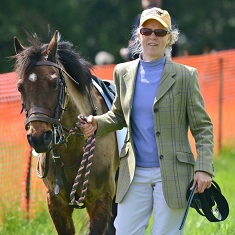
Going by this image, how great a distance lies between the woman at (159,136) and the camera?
5336 mm

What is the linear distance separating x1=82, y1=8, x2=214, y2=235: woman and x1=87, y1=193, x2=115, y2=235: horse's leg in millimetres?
1063

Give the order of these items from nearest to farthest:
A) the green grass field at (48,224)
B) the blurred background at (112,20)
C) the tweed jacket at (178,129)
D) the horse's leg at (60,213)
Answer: the tweed jacket at (178,129) → the horse's leg at (60,213) → the green grass field at (48,224) → the blurred background at (112,20)

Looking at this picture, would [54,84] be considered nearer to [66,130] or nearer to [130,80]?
[66,130]

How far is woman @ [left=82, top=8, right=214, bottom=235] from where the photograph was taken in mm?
5336

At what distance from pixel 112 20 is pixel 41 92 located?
40810 millimetres

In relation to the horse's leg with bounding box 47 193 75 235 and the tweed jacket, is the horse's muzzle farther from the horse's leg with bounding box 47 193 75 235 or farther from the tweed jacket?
the horse's leg with bounding box 47 193 75 235

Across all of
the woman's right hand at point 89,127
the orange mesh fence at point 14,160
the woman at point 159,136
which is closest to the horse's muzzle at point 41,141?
the woman's right hand at point 89,127

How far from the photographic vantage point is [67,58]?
6617mm

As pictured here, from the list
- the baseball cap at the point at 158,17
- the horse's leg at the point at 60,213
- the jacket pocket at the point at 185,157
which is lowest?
the horse's leg at the point at 60,213

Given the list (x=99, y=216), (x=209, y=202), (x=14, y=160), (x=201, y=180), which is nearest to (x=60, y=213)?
(x=99, y=216)

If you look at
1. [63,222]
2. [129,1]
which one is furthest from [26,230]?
[129,1]

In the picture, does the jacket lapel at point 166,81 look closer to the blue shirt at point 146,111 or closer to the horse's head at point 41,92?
the blue shirt at point 146,111

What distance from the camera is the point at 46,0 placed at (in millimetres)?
41531

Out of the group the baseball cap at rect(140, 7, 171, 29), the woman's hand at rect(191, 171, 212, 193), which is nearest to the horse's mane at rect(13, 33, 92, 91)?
the baseball cap at rect(140, 7, 171, 29)
